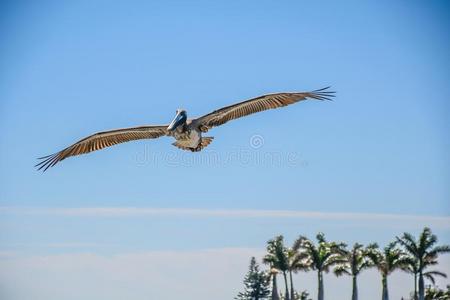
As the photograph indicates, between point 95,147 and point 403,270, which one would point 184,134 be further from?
point 403,270

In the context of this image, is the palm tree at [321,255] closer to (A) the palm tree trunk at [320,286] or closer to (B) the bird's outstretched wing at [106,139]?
(A) the palm tree trunk at [320,286]

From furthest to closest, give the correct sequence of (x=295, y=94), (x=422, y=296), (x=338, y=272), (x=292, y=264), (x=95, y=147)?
(x=292, y=264) → (x=338, y=272) → (x=422, y=296) → (x=95, y=147) → (x=295, y=94)

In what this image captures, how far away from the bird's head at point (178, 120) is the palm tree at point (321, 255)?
46.6 m

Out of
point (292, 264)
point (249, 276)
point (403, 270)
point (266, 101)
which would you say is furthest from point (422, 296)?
point (266, 101)

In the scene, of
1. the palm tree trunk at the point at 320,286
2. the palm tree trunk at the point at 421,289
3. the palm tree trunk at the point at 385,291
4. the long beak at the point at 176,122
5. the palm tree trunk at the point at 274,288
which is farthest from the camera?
the palm tree trunk at the point at 274,288

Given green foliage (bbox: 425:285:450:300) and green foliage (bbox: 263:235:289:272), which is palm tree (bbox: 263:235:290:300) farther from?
green foliage (bbox: 425:285:450:300)

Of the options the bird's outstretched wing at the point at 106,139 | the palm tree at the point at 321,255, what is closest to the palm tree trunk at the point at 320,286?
the palm tree at the point at 321,255

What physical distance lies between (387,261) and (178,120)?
140ft

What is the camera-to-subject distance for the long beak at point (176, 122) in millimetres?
37156

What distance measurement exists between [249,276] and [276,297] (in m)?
11.6

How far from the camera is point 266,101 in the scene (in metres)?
37.8

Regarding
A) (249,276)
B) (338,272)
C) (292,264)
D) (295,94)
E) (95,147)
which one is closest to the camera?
(295,94)

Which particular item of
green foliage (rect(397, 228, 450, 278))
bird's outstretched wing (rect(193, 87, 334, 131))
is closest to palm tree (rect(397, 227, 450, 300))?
green foliage (rect(397, 228, 450, 278))

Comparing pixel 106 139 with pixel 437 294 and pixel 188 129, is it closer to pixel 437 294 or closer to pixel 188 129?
pixel 188 129
